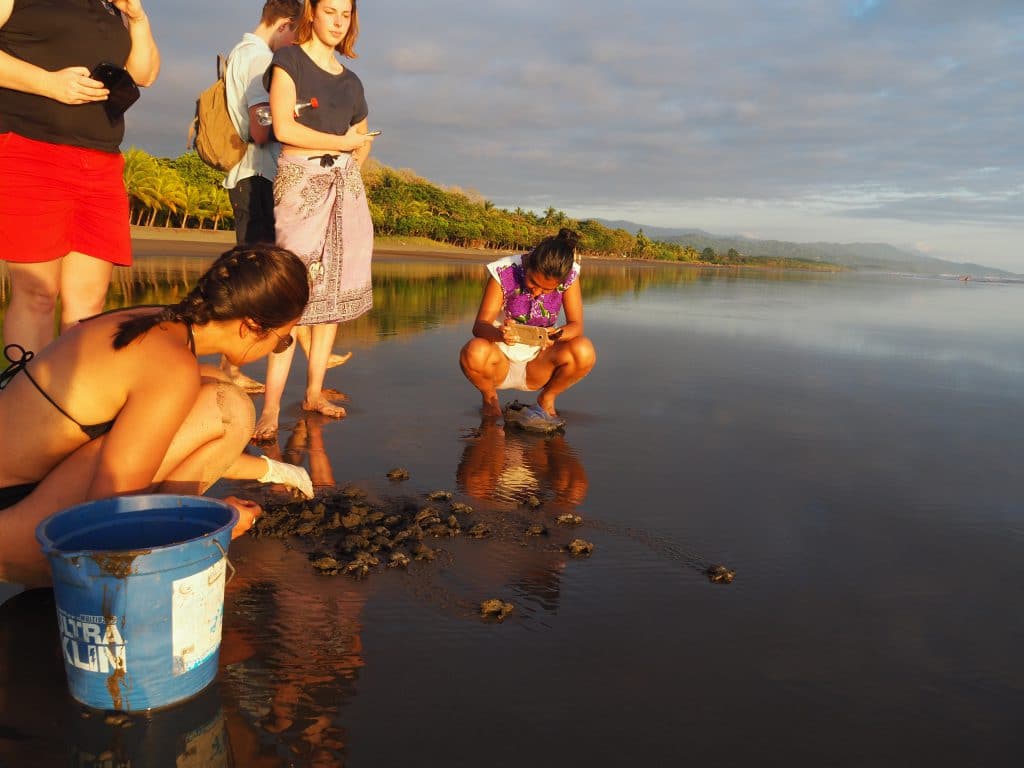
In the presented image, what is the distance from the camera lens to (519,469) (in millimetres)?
3898

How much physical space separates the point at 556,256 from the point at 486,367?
88 centimetres

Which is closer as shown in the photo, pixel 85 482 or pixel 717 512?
pixel 85 482

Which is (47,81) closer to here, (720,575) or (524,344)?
(524,344)

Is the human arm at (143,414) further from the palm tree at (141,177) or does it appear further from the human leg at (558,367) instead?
the palm tree at (141,177)

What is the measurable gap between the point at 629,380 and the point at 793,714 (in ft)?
15.4

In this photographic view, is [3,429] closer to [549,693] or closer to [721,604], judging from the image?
[549,693]

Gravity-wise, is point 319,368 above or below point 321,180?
below

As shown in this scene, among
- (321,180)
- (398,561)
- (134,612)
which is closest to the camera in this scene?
(134,612)

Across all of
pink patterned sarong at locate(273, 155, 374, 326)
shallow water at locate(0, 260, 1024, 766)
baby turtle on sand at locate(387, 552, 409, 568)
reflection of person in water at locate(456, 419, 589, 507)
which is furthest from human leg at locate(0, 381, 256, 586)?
pink patterned sarong at locate(273, 155, 374, 326)

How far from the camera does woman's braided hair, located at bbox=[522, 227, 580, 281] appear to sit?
14.5 ft

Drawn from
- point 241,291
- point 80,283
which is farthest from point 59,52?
point 241,291

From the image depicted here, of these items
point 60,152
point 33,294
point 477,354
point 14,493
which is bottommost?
point 14,493

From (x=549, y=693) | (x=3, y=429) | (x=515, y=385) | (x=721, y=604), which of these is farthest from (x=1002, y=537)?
(x=3, y=429)

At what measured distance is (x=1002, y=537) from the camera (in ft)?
10.4
